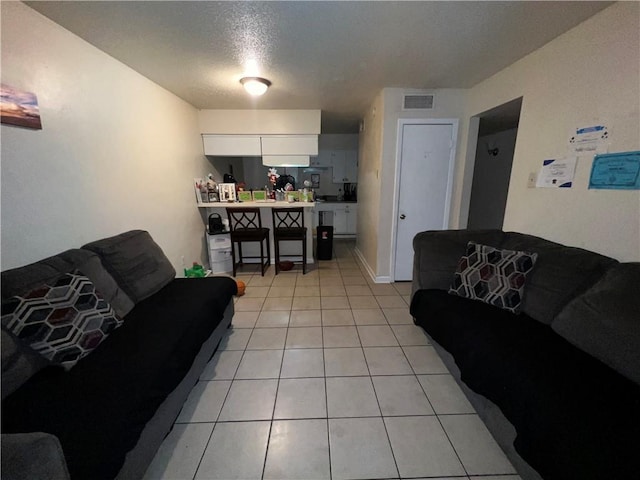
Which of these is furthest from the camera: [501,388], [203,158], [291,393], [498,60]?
[203,158]

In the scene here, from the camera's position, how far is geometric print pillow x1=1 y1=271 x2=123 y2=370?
1136 mm

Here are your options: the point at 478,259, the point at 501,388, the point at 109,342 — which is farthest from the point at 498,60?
the point at 109,342

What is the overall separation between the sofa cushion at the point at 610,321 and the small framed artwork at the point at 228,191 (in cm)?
371

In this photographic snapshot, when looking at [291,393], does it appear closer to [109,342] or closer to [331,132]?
[109,342]

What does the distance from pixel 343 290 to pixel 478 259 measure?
1.63 m

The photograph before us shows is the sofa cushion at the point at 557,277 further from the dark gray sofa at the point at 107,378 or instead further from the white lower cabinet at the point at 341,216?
the white lower cabinet at the point at 341,216

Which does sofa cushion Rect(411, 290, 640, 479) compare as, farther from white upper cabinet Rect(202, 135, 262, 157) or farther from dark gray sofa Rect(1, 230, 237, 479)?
white upper cabinet Rect(202, 135, 262, 157)

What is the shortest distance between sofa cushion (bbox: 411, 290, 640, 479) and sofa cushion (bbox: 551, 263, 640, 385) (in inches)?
1.8

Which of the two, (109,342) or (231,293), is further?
(231,293)

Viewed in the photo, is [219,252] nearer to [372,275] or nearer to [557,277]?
[372,275]

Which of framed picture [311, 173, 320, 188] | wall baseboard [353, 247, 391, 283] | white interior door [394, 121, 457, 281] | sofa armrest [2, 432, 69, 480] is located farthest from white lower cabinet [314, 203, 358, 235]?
sofa armrest [2, 432, 69, 480]

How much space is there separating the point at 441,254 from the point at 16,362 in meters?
2.52

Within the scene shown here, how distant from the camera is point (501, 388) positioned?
120 centimetres

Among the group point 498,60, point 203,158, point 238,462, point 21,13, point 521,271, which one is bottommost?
point 238,462
